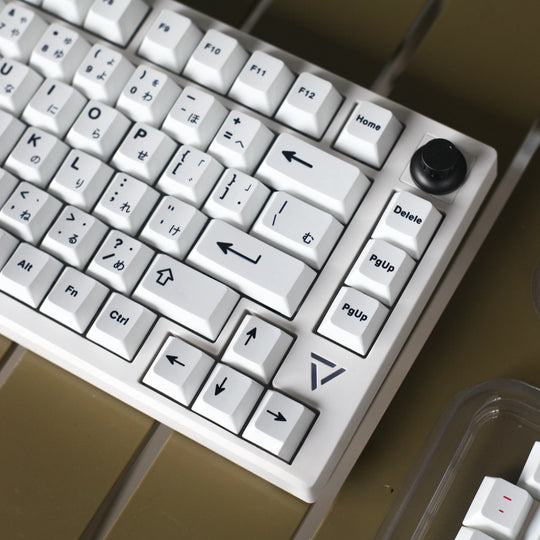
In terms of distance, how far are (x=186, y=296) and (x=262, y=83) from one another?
0.52 ft

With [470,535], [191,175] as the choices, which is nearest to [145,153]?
[191,175]

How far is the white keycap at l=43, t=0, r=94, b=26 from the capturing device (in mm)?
573

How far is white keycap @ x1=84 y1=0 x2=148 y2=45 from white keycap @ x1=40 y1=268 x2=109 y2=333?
19 cm

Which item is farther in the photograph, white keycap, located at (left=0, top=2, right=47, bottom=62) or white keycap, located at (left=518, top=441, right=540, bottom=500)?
white keycap, located at (left=0, top=2, right=47, bottom=62)

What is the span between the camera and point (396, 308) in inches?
18.9

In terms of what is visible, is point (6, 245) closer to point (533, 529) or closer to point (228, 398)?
point (228, 398)

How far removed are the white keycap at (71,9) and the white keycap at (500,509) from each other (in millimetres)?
436

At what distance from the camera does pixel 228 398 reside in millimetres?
459

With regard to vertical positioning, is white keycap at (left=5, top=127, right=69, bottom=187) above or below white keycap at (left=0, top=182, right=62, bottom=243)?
above

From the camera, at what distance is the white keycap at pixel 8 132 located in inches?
21.1

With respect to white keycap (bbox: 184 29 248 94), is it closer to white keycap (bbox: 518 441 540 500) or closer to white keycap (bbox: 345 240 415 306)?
white keycap (bbox: 345 240 415 306)

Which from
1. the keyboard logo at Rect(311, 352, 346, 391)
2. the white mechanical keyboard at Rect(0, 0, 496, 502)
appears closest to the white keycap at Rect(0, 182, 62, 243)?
the white mechanical keyboard at Rect(0, 0, 496, 502)

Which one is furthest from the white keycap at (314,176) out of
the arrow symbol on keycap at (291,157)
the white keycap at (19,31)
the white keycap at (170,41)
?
the white keycap at (19,31)

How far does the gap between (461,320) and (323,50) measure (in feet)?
0.82
